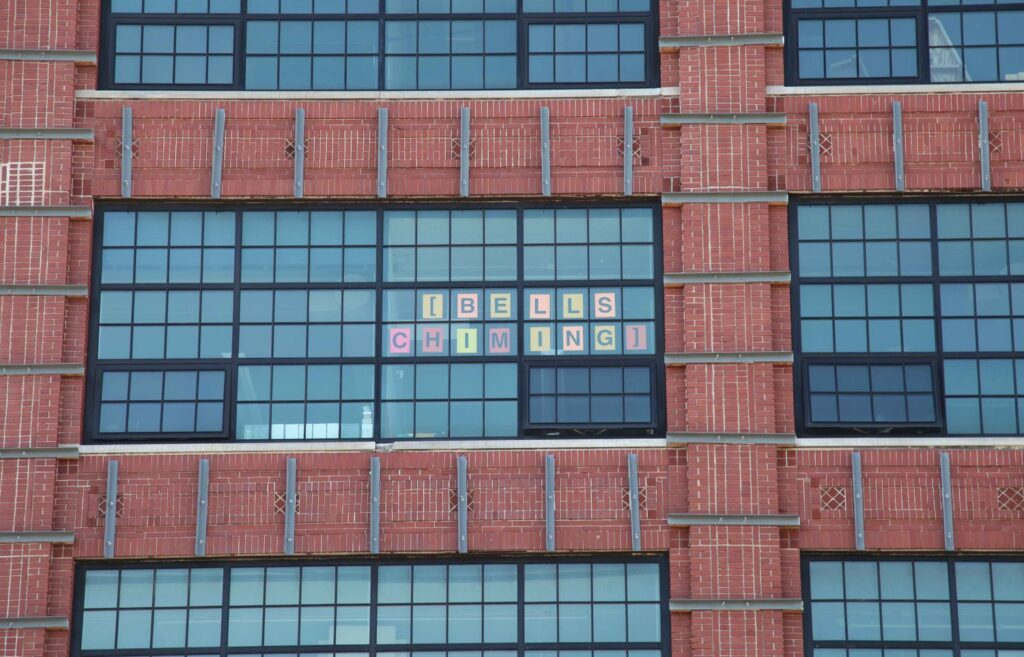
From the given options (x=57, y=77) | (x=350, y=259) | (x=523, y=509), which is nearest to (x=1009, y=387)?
(x=523, y=509)

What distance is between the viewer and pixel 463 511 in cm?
1886

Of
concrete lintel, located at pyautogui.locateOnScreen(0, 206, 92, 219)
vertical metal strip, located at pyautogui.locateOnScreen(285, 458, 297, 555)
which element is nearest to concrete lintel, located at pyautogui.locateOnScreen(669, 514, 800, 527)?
vertical metal strip, located at pyautogui.locateOnScreen(285, 458, 297, 555)

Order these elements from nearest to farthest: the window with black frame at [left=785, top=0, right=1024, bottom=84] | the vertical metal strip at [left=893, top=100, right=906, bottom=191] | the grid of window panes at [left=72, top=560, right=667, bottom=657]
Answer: the grid of window panes at [left=72, top=560, right=667, bottom=657], the vertical metal strip at [left=893, top=100, right=906, bottom=191], the window with black frame at [left=785, top=0, right=1024, bottom=84]

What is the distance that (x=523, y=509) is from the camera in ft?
62.2

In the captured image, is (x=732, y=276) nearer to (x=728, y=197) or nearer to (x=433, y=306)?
(x=728, y=197)

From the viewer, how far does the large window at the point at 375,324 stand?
63.8ft

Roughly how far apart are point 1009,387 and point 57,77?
41.3ft

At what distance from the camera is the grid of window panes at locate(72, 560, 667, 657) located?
1881cm

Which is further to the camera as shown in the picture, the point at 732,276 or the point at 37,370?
the point at 732,276

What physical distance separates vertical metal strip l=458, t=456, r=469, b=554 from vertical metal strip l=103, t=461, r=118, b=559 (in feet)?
13.6

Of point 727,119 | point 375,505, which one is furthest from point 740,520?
point 727,119

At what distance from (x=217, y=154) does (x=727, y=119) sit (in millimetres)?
6453

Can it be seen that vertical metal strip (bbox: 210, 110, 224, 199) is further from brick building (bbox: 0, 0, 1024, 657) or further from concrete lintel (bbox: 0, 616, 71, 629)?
concrete lintel (bbox: 0, 616, 71, 629)

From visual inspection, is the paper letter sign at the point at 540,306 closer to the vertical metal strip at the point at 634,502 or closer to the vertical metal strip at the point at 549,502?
the vertical metal strip at the point at 549,502
